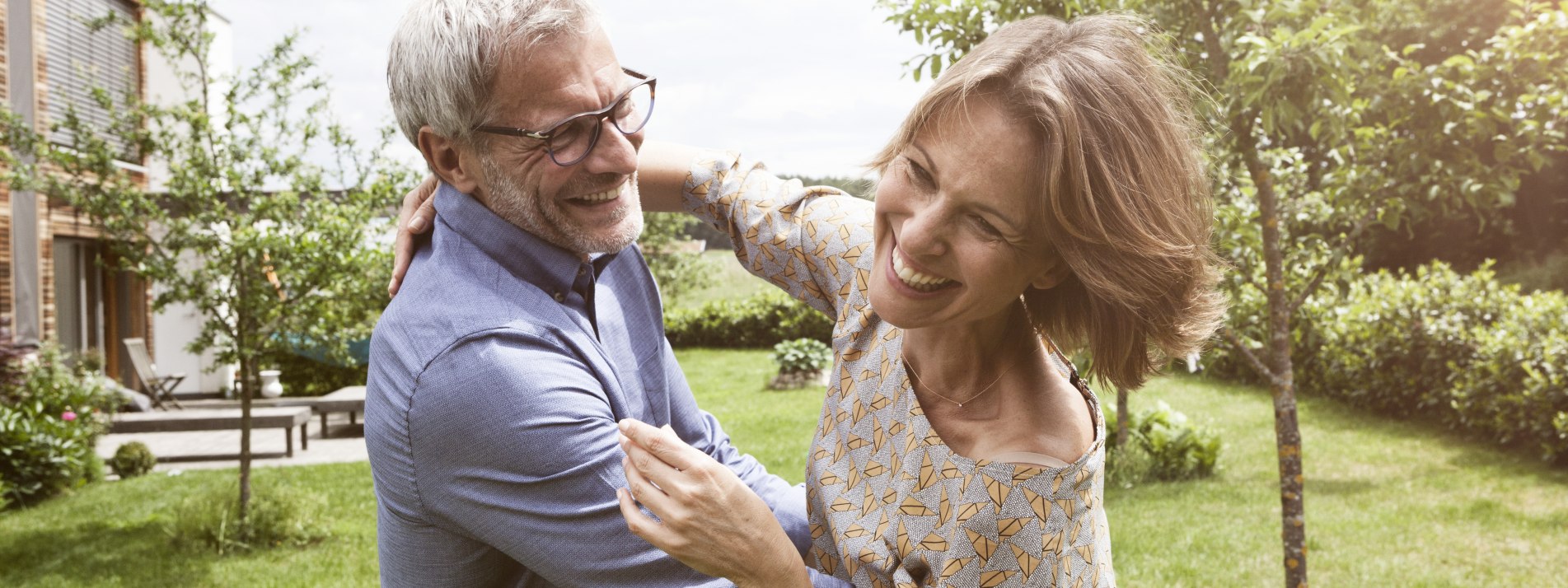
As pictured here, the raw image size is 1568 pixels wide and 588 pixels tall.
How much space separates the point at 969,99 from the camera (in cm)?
167

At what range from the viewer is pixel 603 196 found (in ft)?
6.99

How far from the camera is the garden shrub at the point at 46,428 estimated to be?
32.4ft

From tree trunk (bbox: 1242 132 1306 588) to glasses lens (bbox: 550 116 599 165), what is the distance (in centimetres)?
375

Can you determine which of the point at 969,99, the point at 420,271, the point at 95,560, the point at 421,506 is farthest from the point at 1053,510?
the point at 95,560

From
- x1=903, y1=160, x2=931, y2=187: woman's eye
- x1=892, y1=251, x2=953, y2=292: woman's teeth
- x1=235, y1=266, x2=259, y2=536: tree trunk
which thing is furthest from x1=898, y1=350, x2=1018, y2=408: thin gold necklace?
x1=235, y1=266, x2=259, y2=536: tree trunk

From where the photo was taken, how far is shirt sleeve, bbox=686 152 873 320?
2.24m

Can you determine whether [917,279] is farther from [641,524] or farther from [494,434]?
[494,434]

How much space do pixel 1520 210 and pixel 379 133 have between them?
19.7 m

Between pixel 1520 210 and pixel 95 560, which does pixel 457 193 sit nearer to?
pixel 95 560

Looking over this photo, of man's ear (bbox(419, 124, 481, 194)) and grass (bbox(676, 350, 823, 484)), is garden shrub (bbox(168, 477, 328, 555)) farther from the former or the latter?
man's ear (bbox(419, 124, 481, 194))

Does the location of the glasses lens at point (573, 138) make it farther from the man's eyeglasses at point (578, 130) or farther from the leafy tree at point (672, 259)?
the leafy tree at point (672, 259)

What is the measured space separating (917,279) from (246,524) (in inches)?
329

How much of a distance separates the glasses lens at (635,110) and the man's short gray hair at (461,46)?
0.18m

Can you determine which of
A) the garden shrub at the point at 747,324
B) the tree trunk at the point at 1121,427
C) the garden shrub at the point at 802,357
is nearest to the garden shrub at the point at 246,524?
the tree trunk at the point at 1121,427
